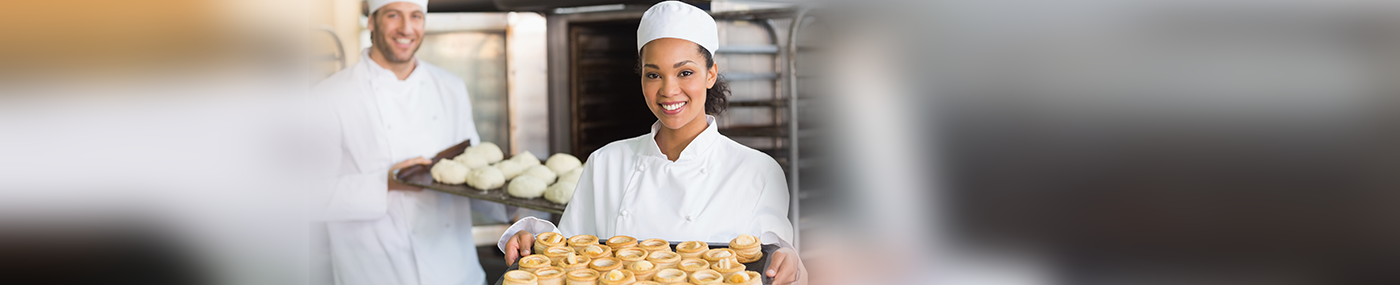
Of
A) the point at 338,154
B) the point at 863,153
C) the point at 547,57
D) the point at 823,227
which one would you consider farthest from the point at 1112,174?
the point at 547,57

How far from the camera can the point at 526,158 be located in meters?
2.46

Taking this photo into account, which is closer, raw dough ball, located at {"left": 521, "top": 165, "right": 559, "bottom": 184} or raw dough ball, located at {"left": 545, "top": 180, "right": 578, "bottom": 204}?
raw dough ball, located at {"left": 545, "top": 180, "right": 578, "bottom": 204}

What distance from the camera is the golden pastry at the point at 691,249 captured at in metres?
1.29

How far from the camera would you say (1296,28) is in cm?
78

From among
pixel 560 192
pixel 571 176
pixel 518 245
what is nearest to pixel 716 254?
pixel 518 245

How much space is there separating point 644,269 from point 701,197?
0.40 m

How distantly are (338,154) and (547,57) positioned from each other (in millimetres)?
737

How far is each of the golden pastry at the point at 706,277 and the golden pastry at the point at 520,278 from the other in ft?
0.70

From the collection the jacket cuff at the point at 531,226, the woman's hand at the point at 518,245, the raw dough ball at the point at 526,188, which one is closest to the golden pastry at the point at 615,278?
the woman's hand at the point at 518,245

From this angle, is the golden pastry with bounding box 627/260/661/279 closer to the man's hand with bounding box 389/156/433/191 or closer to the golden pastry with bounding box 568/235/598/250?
the golden pastry with bounding box 568/235/598/250

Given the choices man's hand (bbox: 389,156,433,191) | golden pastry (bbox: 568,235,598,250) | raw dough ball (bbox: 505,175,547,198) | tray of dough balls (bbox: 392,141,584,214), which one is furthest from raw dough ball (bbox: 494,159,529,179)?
golden pastry (bbox: 568,235,598,250)

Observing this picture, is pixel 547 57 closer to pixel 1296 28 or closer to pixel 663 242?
pixel 663 242

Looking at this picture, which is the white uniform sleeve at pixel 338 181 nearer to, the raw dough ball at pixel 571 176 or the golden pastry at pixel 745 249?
the raw dough ball at pixel 571 176

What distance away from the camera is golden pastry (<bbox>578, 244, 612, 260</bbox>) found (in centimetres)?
129
